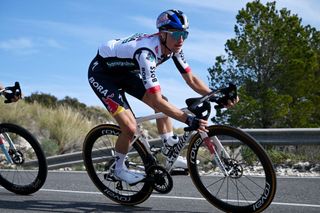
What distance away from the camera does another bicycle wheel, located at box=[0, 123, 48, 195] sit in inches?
280

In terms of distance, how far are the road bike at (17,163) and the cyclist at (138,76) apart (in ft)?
3.77

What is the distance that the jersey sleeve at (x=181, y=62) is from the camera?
6403 millimetres

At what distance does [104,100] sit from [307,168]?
18.3 feet

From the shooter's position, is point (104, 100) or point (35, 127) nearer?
point (104, 100)

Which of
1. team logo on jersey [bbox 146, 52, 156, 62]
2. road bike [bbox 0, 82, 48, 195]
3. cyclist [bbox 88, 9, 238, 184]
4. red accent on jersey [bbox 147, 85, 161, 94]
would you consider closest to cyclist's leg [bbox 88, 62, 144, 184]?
cyclist [bbox 88, 9, 238, 184]

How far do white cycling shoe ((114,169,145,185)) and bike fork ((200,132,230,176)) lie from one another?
0.91 m

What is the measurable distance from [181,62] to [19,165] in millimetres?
2515

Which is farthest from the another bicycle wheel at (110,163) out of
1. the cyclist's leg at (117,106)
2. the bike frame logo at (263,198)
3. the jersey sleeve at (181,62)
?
the bike frame logo at (263,198)

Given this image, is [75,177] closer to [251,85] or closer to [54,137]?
[54,137]

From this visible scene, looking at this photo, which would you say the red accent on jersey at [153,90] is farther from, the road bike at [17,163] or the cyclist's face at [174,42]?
the road bike at [17,163]

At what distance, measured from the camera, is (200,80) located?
6.63 m

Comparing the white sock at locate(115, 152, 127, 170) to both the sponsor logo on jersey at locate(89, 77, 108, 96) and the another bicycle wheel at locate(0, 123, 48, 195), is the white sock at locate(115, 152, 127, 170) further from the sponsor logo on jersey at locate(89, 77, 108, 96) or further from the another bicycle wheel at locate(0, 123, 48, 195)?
the another bicycle wheel at locate(0, 123, 48, 195)

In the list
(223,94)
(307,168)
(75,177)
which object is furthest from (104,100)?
(307,168)

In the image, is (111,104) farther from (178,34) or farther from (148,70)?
(178,34)
